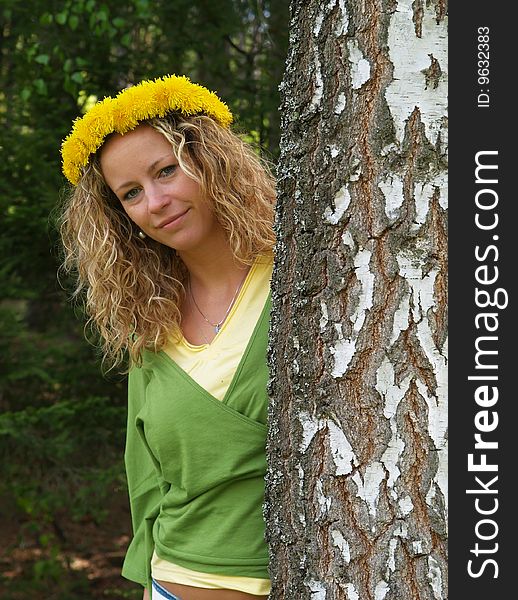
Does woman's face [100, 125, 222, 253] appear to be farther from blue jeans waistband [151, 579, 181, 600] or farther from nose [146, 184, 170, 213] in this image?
blue jeans waistband [151, 579, 181, 600]

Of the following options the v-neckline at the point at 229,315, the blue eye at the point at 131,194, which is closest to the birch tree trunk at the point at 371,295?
the v-neckline at the point at 229,315

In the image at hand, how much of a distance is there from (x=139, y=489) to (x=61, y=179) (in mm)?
1831

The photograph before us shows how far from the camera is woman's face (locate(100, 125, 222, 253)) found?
1.94 meters

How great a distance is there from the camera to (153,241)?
2238 mm

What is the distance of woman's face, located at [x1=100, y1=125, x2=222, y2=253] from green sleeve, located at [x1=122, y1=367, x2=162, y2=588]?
375mm

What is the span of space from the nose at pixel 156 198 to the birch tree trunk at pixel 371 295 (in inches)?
21.9

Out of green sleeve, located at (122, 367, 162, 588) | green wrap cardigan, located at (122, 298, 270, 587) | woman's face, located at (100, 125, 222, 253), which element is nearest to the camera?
green wrap cardigan, located at (122, 298, 270, 587)

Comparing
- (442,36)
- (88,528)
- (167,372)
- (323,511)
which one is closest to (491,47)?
(442,36)

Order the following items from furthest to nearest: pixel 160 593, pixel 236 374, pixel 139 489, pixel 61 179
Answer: pixel 61 179, pixel 139 489, pixel 160 593, pixel 236 374

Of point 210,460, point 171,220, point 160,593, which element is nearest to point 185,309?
point 171,220

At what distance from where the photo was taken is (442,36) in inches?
49.7

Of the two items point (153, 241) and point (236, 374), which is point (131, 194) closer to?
point (153, 241)

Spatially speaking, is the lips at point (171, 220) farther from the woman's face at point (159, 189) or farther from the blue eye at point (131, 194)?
the blue eye at point (131, 194)

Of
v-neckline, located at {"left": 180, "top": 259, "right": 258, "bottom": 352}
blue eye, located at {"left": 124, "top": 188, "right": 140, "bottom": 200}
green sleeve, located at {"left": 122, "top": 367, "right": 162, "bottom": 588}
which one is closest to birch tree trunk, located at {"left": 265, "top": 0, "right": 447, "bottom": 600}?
v-neckline, located at {"left": 180, "top": 259, "right": 258, "bottom": 352}
